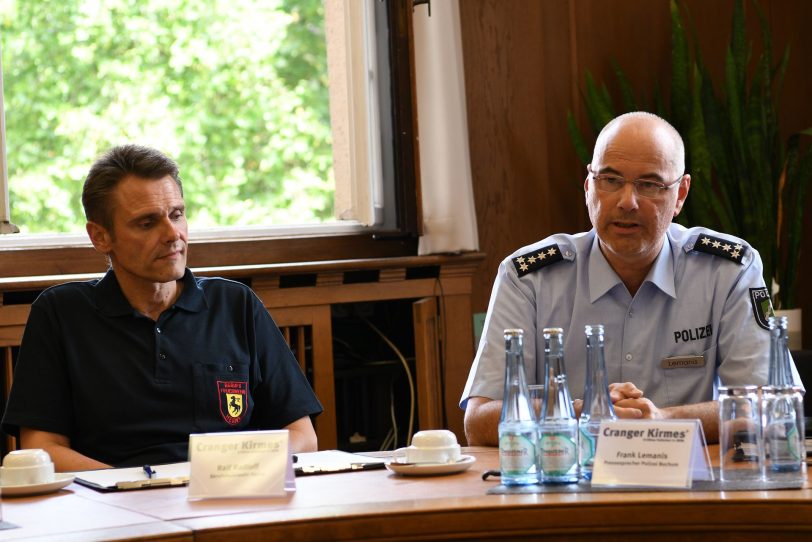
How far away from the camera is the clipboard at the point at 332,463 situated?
5.86 feet

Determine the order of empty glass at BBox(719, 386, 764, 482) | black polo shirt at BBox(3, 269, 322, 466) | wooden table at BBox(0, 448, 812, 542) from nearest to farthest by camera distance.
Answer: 1. wooden table at BBox(0, 448, 812, 542)
2. empty glass at BBox(719, 386, 764, 482)
3. black polo shirt at BBox(3, 269, 322, 466)

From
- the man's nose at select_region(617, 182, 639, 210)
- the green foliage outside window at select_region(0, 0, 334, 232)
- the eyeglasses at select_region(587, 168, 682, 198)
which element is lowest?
the man's nose at select_region(617, 182, 639, 210)

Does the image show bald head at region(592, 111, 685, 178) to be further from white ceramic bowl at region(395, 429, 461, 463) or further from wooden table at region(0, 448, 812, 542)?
wooden table at region(0, 448, 812, 542)

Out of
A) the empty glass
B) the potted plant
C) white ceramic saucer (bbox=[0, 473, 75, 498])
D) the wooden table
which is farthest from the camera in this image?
the potted plant

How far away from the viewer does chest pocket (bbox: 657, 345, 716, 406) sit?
225cm

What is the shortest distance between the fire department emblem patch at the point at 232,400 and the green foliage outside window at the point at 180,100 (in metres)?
2.95

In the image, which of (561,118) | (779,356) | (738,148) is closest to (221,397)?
(779,356)

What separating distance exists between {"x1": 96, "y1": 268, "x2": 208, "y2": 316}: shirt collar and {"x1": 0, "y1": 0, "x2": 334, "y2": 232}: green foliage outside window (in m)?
2.84

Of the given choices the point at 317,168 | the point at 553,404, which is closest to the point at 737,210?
the point at 553,404

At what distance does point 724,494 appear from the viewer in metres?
1.44

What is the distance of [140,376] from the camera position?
227 centimetres

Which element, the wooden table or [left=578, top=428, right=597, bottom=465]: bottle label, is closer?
the wooden table

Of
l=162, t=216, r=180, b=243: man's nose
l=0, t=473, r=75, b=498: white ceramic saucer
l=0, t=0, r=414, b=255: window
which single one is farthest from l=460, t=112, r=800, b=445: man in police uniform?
l=0, t=0, r=414, b=255: window

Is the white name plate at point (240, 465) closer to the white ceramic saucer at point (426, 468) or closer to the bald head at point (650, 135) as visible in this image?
the white ceramic saucer at point (426, 468)
